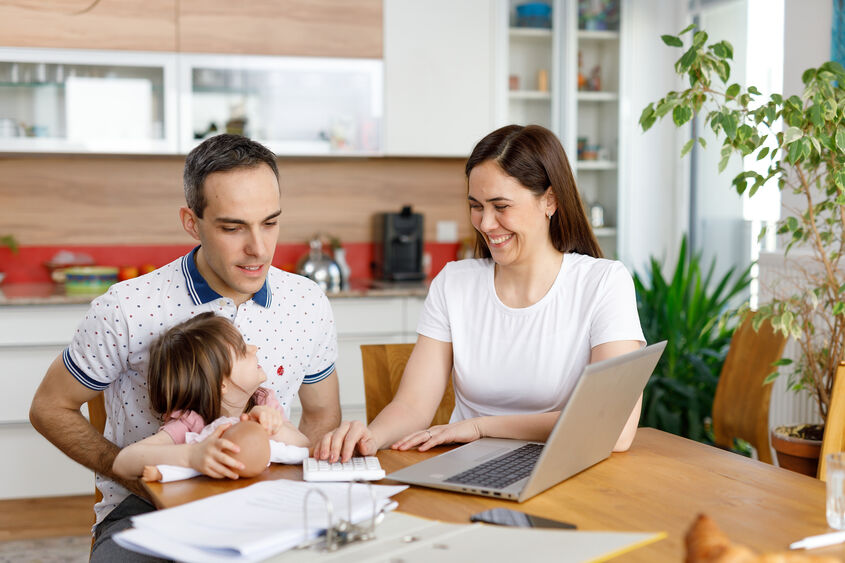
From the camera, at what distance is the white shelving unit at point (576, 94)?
461 cm

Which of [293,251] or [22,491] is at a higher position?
[293,251]

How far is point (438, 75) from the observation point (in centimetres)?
423

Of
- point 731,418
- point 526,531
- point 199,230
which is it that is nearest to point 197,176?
point 199,230

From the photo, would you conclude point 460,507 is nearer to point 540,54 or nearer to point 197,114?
point 197,114

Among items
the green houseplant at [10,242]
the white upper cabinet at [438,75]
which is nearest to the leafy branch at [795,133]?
the white upper cabinet at [438,75]

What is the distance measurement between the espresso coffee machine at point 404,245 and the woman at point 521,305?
2292mm

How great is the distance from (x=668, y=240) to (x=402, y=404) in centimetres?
324

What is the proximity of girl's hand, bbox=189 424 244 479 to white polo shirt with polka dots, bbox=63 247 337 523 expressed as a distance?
17.7 inches

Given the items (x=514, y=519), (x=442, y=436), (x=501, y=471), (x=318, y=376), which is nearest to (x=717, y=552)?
(x=514, y=519)

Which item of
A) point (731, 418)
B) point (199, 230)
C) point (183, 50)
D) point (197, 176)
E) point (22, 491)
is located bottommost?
point (22, 491)

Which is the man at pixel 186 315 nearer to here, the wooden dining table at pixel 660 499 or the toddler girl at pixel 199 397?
the toddler girl at pixel 199 397

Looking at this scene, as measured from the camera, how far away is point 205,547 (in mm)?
1070

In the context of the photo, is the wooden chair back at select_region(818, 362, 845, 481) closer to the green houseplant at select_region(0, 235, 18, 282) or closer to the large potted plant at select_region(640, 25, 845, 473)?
the large potted plant at select_region(640, 25, 845, 473)

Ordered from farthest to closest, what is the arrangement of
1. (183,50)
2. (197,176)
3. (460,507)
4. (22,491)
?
(183,50) < (22,491) < (197,176) < (460,507)
